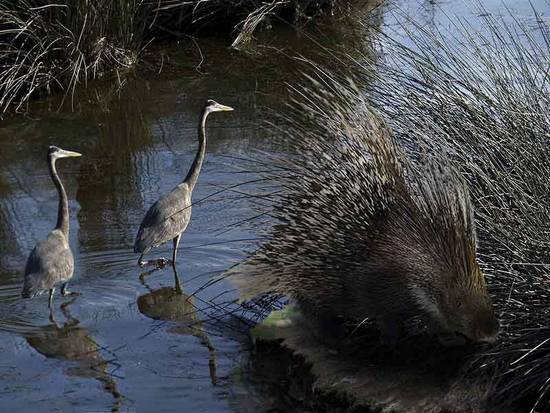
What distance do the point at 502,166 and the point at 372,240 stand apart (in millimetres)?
779

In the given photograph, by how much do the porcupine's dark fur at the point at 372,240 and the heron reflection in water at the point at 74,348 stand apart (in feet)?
2.97

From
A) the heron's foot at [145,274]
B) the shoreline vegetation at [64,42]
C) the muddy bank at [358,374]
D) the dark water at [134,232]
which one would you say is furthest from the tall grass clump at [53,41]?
the muddy bank at [358,374]

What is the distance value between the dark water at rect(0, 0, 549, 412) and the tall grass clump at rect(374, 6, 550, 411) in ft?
3.82

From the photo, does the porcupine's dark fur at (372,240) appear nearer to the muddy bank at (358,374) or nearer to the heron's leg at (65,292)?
the muddy bank at (358,374)

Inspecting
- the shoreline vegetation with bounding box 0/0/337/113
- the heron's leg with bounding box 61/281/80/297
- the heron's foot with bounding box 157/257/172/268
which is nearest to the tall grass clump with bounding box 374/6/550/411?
the heron's foot with bounding box 157/257/172/268

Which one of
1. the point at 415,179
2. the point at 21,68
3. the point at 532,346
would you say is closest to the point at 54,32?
the point at 21,68

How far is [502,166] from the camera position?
5652 mm

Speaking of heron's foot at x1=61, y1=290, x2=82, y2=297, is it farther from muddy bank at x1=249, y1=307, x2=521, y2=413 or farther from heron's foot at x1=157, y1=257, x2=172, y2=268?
muddy bank at x1=249, y1=307, x2=521, y2=413

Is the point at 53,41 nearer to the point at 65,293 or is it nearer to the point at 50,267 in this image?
the point at 65,293

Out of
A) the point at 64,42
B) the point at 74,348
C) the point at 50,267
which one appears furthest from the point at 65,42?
the point at 74,348

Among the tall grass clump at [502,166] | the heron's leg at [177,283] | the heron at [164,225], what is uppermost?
the tall grass clump at [502,166]

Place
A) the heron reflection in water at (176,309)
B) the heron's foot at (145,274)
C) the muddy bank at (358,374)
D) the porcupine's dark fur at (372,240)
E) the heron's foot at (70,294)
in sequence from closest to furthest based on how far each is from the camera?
the porcupine's dark fur at (372,240) < the muddy bank at (358,374) < the heron reflection in water at (176,309) < the heron's foot at (70,294) < the heron's foot at (145,274)

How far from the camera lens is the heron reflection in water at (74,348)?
6.08 m

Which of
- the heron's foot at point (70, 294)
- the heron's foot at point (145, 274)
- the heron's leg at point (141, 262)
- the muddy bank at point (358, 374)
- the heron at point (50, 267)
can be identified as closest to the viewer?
the muddy bank at point (358, 374)
